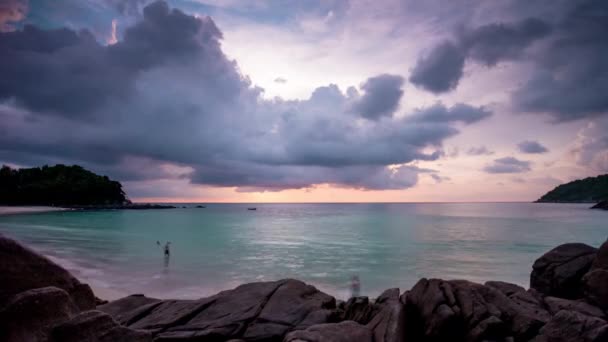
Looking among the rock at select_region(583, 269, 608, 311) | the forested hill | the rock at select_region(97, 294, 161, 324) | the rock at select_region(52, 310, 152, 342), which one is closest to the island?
the forested hill

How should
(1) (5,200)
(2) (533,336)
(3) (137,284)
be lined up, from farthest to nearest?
(1) (5,200) < (3) (137,284) < (2) (533,336)

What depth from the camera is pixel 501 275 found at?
3225cm

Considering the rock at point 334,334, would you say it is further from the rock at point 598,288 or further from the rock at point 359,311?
the rock at point 598,288

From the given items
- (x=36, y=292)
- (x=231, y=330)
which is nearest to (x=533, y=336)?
(x=231, y=330)

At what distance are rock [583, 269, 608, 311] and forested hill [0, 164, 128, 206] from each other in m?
209

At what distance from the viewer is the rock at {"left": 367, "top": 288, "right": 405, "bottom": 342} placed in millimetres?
8273

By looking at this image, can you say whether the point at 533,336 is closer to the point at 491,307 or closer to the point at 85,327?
the point at 491,307

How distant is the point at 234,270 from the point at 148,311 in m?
21.2

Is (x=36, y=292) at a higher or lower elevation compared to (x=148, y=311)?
higher

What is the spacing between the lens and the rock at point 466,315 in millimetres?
8891

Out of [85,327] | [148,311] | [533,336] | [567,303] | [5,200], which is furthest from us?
[5,200]

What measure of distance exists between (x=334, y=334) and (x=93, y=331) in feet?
15.7

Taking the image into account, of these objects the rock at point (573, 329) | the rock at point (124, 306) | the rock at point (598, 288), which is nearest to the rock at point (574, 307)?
the rock at point (598, 288)

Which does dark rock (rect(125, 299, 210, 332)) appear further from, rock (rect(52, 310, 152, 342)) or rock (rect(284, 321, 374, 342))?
rock (rect(284, 321, 374, 342))
